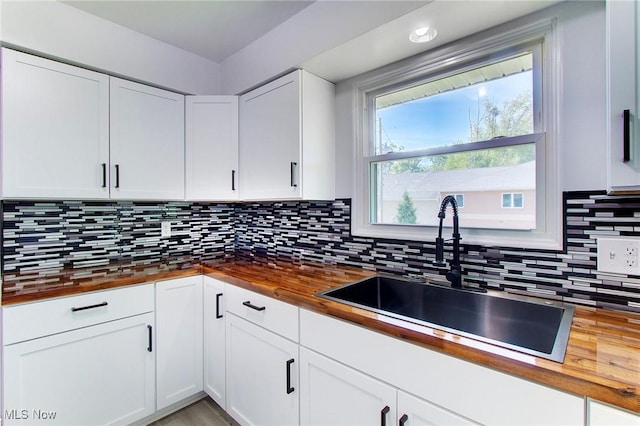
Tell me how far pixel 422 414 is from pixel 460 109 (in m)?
1.39

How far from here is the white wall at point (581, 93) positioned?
3.71ft

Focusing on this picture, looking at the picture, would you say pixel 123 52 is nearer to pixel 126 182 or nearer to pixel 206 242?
pixel 126 182

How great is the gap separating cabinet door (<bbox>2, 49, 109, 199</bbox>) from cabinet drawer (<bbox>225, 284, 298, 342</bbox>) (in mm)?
1029

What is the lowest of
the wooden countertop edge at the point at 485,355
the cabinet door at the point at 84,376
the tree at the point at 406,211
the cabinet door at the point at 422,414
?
the cabinet door at the point at 84,376

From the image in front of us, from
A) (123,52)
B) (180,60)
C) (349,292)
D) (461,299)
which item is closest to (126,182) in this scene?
(123,52)

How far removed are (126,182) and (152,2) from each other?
1.03m

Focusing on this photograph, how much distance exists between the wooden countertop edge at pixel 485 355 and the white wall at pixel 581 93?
2.60 feet

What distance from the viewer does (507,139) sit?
1376 millimetres

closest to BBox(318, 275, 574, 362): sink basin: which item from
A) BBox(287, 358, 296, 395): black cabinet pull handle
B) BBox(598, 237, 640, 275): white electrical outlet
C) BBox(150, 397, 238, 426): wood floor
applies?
BBox(598, 237, 640, 275): white electrical outlet

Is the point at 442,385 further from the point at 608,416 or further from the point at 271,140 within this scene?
the point at 271,140

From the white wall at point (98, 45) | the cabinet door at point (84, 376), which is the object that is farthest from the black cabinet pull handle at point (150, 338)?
the white wall at point (98, 45)

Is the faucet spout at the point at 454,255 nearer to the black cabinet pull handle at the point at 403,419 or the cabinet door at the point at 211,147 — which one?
the black cabinet pull handle at the point at 403,419

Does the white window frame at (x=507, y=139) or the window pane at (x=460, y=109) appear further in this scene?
the window pane at (x=460, y=109)

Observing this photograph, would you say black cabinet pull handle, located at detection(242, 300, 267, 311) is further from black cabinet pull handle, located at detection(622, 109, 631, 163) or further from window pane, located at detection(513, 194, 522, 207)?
black cabinet pull handle, located at detection(622, 109, 631, 163)
